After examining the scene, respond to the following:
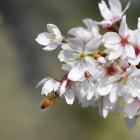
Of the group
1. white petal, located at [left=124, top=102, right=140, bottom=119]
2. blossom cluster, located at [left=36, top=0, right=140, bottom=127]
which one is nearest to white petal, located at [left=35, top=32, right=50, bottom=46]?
blossom cluster, located at [left=36, top=0, right=140, bottom=127]

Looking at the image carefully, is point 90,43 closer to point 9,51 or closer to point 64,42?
point 64,42

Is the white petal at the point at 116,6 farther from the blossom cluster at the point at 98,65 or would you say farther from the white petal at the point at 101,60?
the white petal at the point at 101,60

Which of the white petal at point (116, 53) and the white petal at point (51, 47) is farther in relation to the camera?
the white petal at point (51, 47)

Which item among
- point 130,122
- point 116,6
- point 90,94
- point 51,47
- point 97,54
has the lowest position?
point 130,122

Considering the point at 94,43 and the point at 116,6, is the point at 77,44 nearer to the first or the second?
the point at 94,43

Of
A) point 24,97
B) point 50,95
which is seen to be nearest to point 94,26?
point 50,95

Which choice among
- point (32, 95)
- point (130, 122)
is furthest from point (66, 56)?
point (32, 95)

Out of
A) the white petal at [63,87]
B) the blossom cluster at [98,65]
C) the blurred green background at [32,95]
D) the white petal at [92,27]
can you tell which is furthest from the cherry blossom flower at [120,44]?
the blurred green background at [32,95]
